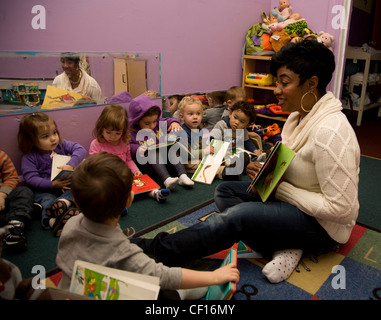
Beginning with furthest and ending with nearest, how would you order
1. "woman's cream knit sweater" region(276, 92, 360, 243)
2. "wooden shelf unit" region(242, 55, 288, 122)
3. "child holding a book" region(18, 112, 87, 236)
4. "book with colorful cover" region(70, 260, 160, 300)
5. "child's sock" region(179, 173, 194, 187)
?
"wooden shelf unit" region(242, 55, 288, 122) → "child's sock" region(179, 173, 194, 187) → "child holding a book" region(18, 112, 87, 236) → "woman's cream knit sweater" region(276, 92, 360, 243) → "book with colorful cover" region(70, 260, 160, 300)

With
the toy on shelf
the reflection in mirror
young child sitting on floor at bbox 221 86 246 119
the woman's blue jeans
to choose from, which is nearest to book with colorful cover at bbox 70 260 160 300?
the woman's blue jeans

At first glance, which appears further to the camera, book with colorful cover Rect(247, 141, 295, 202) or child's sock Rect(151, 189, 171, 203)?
child's sock Rect(151, 189, 171, 203)

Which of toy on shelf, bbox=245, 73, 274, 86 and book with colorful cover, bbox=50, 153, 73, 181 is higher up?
toy on shelf, bbox=245, 73, 274, 86

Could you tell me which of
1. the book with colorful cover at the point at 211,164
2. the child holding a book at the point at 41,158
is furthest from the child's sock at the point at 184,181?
the child holding a book at the point at 41,158

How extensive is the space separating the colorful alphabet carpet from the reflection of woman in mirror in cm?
169

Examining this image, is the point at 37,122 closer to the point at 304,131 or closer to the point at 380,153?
the point at 304,131

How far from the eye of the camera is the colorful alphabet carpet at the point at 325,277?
1.33 m

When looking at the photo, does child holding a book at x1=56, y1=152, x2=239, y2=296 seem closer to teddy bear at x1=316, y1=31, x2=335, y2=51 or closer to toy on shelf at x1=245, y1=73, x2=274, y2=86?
toy on shelf at x1=245, y1=73, x2=274, y2=86

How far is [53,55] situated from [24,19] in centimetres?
28

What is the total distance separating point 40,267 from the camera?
1.50 metres

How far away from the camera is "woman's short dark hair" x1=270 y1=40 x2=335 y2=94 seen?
1.38 meters

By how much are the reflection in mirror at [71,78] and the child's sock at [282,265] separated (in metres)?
1.88

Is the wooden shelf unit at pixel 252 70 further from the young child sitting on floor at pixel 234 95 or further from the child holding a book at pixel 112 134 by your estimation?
the child holding a book at pixel 112 134
